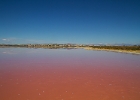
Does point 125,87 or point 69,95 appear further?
point 125,87

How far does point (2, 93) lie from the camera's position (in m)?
5.99

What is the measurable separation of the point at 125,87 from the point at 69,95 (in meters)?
2.87

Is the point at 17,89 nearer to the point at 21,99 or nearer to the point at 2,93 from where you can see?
the point at 2,93

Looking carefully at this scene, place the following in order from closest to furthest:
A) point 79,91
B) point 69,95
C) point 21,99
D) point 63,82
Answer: point 21,99
point 69,95
point 79,91
point 63,82

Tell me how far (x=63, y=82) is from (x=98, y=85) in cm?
177

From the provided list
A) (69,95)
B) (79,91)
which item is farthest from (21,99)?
(79,91)

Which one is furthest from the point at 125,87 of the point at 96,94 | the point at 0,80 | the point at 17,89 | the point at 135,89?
the point at 0,80

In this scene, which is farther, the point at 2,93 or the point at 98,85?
the point at 98,85

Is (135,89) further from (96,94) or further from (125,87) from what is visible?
(96,94)

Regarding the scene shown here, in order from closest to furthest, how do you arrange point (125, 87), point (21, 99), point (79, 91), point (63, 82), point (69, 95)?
point (21, 99) < point (69, 95) < point (79, 91) < point (125, 87) < point (63, 82)

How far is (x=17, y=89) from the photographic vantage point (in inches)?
255

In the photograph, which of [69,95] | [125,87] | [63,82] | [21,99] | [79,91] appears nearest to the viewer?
[21,99]

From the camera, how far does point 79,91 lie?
20.9 ft

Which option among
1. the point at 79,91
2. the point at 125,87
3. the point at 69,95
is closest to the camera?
the point at 69,95
